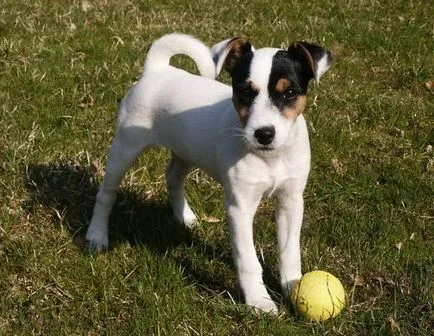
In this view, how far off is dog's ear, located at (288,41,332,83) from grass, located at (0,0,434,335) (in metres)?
1.28

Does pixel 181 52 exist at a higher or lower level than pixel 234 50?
lower

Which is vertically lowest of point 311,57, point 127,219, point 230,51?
point 127,219

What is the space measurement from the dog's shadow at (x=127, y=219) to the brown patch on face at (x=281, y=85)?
1.28 meters

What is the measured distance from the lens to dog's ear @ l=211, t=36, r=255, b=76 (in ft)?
13.5

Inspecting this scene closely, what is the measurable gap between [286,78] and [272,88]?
0.31 ft

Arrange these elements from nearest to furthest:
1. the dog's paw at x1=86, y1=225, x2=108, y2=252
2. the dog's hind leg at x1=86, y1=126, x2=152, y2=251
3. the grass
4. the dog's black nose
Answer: the dog's black nose < the grass < the dog's hind leg at x1=86, y1=126, x2=152, y2=251 < the dog's paw at x1=86, y1=225, x2=108, y2=252

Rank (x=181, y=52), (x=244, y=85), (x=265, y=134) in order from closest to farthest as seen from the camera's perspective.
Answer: (x=265, y=134) < (x=244, y=85) < (x=181, y=52)

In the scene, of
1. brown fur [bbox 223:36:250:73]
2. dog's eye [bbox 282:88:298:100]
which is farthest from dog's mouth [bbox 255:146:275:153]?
brown fur [bbox 223:36:250:73]

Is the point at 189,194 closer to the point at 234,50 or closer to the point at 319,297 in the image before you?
the point at 234,50

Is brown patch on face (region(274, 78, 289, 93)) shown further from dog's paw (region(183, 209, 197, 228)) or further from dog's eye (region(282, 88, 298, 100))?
dog's paw (region(183, 209, 197, 228))

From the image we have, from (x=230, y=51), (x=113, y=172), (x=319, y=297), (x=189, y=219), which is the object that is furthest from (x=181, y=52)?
(x=319, y=297)

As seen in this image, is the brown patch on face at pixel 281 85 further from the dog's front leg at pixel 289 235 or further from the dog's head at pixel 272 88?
the dog's front leg at pixel 289 235

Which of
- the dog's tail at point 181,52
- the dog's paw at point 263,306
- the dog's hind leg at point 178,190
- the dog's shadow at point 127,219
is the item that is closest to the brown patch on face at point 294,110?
the dog's tail at point 181,52

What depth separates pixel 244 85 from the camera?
3.89 m
